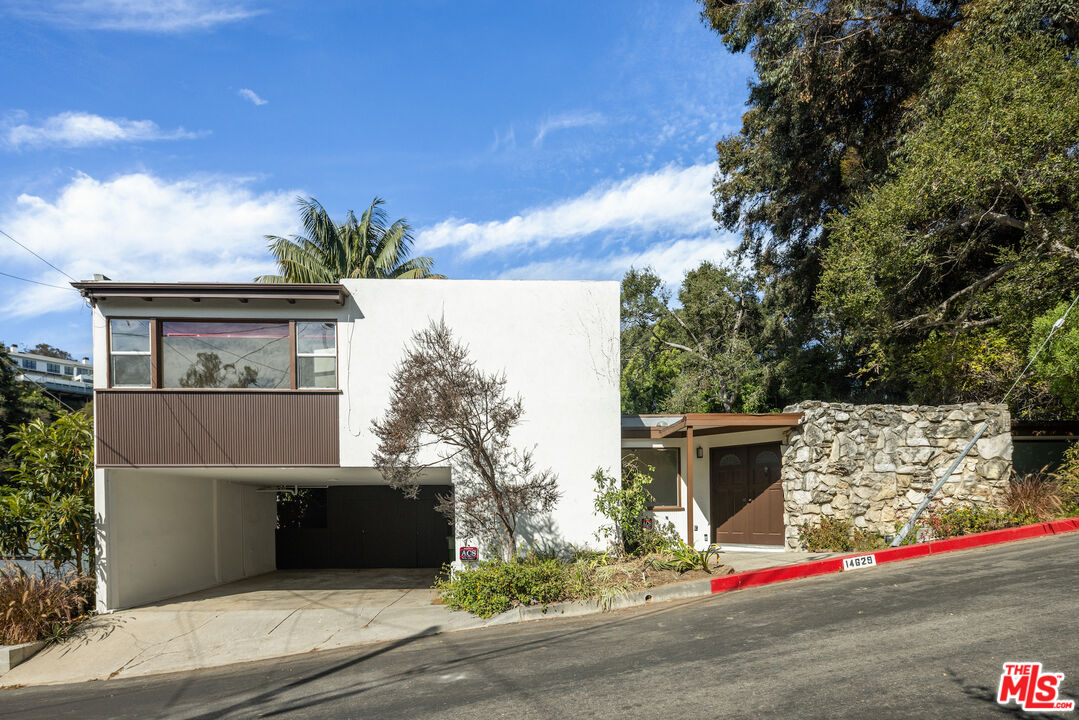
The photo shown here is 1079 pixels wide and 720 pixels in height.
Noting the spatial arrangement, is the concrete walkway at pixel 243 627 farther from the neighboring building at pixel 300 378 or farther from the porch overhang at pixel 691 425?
the porch overhang at pixel 691 425

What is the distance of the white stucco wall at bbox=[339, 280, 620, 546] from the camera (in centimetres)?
1225

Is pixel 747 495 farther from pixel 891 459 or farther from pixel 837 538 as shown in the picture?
pixel 891 459

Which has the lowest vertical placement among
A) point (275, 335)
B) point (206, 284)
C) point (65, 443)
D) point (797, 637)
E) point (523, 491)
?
point (797, 637)

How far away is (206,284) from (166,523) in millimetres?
5088

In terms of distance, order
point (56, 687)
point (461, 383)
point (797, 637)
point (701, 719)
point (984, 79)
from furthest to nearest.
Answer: point (984, 79)
point (461, 383)
point (56, 687)
point (797, 637)
point (701, 719)

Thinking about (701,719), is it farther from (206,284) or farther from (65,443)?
(65,443)

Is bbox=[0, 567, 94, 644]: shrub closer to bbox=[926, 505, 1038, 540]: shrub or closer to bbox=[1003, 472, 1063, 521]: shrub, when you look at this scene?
Answer: bbox=[926, 505, 1038, 540]: shrub

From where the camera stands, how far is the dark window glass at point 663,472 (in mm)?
16141

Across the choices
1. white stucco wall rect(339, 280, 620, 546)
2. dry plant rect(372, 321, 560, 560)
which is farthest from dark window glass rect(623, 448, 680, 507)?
dry plant rect(372, 321, 560, 560)

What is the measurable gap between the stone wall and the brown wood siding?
30.5 ft

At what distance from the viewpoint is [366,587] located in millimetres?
14328

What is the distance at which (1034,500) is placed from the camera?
12461 mm

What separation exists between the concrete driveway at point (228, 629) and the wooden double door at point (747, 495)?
707cm

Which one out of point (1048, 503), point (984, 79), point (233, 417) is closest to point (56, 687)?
point (233, 417)
